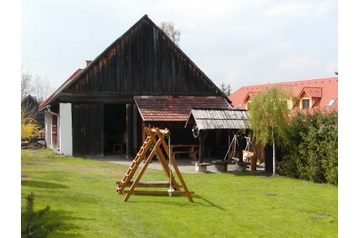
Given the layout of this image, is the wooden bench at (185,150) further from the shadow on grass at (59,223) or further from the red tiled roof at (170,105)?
the shadow on grass at (59,223)

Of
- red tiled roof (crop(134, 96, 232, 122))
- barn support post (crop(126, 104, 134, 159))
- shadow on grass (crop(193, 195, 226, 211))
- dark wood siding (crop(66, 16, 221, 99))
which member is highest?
dark wood siding (crop(66, 16, 221, 99))

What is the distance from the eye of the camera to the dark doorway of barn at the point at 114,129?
26862 mm

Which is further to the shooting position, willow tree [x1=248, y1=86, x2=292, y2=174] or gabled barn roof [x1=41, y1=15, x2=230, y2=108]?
gabled barn roof [x1=41, y1=15, x2=230, y2=108]

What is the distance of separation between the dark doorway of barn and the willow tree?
11.5 meters

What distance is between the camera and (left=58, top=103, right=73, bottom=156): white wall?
72.3 ft

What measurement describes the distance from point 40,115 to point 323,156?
4767 centimetres

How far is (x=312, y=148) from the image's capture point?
51.7ft

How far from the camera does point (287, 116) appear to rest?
16.9 meters

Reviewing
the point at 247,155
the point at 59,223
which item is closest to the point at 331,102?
the point at 247,155

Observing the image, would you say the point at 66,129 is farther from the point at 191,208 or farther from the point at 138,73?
the point at 191,208

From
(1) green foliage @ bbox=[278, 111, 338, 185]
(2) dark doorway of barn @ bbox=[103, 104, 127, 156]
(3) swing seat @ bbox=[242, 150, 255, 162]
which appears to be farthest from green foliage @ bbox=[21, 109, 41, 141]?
(1) green foliage @ bbox=[278, 111, 338, 185]

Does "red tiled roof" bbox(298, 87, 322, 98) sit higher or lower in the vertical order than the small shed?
higher

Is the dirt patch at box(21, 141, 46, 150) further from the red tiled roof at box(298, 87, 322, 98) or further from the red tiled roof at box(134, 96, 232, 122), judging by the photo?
the red tiled roof at box(298, 87, 322, 98)
